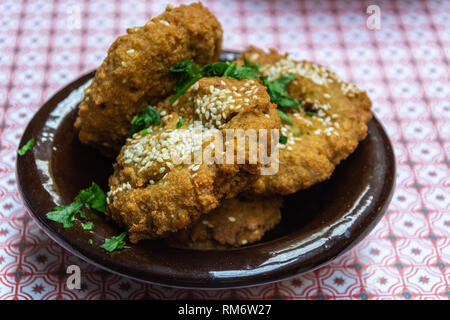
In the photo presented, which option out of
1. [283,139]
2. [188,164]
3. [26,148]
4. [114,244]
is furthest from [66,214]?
[283,139]

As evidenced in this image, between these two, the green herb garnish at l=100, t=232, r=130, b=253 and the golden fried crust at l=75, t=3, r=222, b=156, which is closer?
the green herb garnish at l=100, t=232, r=130, b=253

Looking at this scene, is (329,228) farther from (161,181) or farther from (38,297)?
(38,297)

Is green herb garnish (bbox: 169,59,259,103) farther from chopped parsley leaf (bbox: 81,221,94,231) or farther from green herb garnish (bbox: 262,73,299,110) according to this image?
chopped parsley leaf (bbox: 81,221,94,231)

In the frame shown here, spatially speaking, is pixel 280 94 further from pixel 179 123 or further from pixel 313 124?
pixel 179 123

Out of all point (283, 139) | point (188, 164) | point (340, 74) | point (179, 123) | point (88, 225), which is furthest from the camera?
point (340, 74)

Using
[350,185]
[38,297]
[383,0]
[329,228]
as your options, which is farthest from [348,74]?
[38,297]

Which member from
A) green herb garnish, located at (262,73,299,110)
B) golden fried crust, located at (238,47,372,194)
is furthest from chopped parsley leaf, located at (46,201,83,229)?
green herb garnish, located at (262,73,299,110)

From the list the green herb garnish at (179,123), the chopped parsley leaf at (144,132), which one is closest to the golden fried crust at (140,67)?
the chopped parsley leaf at (144,132)
